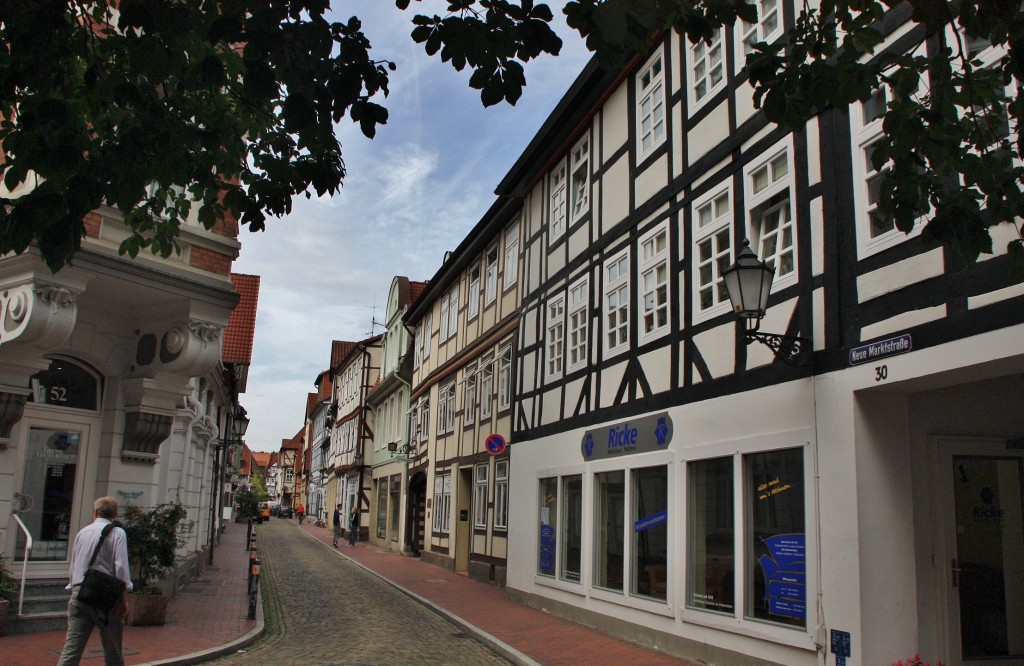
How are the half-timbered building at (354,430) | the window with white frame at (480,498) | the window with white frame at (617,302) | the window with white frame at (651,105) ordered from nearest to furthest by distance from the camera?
1. the window with white frame at (651,105)
2. the window with white frame at (617,302)
3. the window with white frame at (480,498)
4. the half-timbered building at (354,430)

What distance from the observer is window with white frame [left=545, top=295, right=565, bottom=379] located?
16703 mm

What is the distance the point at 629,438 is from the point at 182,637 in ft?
21.3

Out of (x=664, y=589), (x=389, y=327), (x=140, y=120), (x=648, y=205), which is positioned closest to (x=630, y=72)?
(x=648, y=205)

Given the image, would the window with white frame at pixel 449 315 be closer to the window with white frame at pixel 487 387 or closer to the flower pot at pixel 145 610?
the window with white frame at pixel 487 387

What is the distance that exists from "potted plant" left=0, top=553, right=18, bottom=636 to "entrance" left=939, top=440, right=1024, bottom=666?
9.82 metres

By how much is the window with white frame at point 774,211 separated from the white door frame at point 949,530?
225cm

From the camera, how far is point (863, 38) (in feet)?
16.7

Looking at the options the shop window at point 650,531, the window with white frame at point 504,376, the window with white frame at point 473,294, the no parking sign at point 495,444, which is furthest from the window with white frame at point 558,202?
the window with white frame at point 473,294

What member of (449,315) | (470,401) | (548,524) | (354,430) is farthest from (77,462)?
(354,430)

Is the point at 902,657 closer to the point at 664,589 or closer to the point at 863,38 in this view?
the point at 664,589

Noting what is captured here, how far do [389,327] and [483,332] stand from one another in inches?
750

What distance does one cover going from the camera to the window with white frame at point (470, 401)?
78.5 feet

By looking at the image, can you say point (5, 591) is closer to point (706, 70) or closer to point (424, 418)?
point (706, 70)

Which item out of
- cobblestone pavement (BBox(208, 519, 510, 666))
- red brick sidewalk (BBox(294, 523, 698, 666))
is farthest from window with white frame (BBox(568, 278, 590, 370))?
cobblestone pavement (BBox(208, 519, 510, 666))
